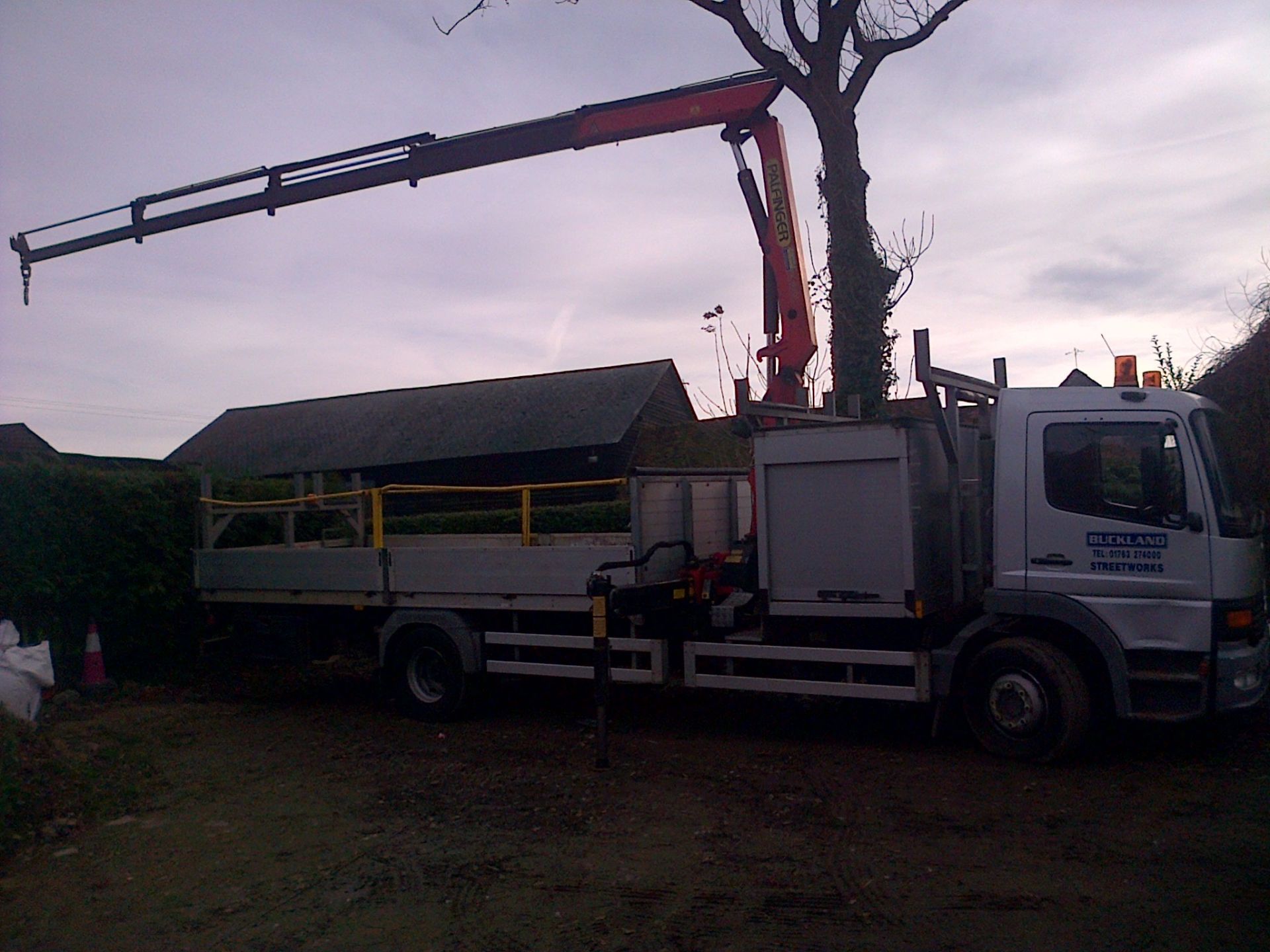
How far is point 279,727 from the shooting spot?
8.95 m

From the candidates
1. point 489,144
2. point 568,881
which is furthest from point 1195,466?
point 489,144

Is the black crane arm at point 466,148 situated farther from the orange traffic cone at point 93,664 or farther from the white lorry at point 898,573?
the orange traffic cone at point 93,664

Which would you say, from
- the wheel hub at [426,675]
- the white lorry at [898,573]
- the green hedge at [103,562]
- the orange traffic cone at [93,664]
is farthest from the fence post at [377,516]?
the orange traffic cone at [93,664]

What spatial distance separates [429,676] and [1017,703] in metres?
5.00

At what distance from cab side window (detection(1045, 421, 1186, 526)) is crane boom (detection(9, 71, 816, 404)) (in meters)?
2.75

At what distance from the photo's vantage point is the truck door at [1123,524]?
647 centimetres

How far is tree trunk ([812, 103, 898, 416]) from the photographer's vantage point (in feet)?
37.9

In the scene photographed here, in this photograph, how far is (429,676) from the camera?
9.20m

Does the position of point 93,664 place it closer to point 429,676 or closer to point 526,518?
point 429,676

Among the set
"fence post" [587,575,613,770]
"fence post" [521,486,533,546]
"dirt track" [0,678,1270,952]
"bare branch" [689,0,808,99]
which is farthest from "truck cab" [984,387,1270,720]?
"bare branch" [689,0,808,99]

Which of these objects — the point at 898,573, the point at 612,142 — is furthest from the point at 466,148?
the point at 898,573

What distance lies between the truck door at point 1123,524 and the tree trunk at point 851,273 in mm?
4682

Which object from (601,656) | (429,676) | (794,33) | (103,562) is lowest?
(429,676)

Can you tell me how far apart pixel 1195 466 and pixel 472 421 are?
2698 cm
